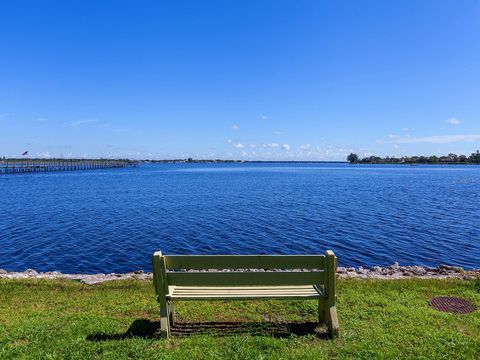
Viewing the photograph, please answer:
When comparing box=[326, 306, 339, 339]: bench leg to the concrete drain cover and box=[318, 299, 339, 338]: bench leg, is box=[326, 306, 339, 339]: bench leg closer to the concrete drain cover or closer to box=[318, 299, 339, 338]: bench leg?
box=[318, 299, 339, 338]: bench leg

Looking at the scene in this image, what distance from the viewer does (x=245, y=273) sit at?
239 inches

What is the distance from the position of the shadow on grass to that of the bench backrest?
906mm

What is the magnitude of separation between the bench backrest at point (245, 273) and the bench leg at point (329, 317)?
16.6 inches

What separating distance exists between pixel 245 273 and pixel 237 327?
1.30 m

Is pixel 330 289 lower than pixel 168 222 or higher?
higher

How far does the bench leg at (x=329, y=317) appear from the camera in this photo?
6023 mm

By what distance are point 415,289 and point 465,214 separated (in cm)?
2937

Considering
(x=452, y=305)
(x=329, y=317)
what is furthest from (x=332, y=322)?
(x=452, y=305)

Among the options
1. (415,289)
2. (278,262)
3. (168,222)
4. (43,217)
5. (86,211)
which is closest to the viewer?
(278,262)

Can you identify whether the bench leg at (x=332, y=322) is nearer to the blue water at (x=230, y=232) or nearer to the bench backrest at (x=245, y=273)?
the bench backrest at (x=245, y=273)

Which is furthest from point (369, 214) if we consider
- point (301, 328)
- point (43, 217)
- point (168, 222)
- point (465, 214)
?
point (43, 217)

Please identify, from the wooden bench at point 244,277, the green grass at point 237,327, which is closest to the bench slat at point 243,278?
the wooden bench at point 244,277

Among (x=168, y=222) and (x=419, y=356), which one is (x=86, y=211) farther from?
(x=419, y=356)

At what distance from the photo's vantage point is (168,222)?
28.8 metres
